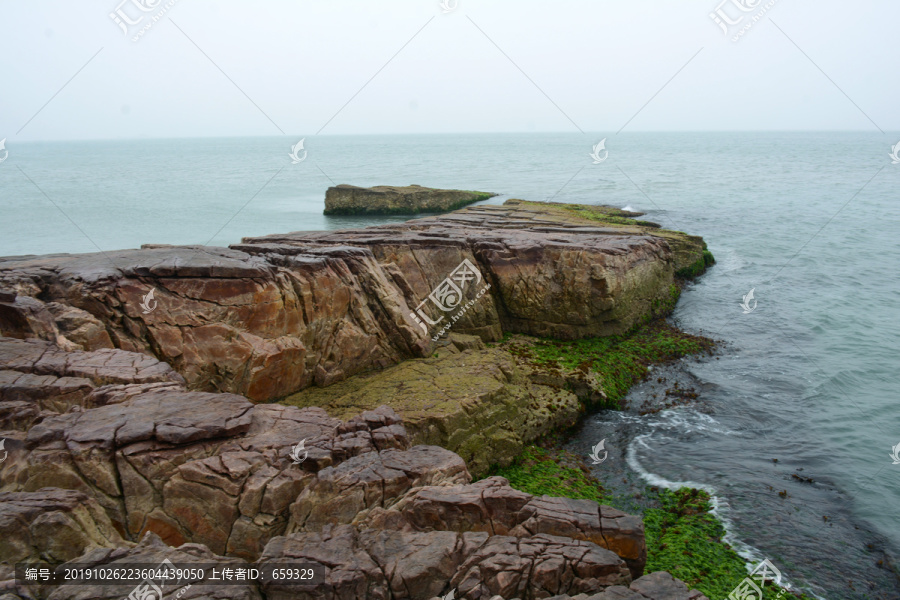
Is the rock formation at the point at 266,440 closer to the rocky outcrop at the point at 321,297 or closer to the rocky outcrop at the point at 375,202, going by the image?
the rocky outcrop at the point at 321,297

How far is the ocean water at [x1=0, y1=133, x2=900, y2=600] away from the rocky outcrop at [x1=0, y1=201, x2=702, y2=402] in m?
4.83

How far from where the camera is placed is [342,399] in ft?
50.9

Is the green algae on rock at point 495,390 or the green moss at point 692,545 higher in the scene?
the green algae on rock at point 495,390

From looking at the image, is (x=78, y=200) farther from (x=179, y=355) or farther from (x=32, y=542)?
(x=32, y=542)

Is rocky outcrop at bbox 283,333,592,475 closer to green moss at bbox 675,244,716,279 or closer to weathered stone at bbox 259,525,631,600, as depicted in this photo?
weathered stone at bbox 259,525,631,600

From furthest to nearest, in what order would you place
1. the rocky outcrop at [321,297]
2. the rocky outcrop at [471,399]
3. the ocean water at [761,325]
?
the rocky outcrop at [471,399] → the rocky outcrop at [321,297] → the ocean water at [761,325]

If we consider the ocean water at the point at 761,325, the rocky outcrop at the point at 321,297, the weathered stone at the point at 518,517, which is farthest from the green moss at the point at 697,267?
the weathered stone at the point at 518,517

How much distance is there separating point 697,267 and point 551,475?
23706 millimetres

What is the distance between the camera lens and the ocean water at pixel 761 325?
13.5 metres

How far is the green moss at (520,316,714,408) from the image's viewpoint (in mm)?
19391

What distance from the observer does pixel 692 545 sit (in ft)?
40.6

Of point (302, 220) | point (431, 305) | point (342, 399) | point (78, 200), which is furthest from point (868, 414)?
point (78, 200)

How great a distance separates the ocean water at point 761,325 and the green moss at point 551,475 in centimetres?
77

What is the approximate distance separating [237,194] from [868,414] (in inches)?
1988
